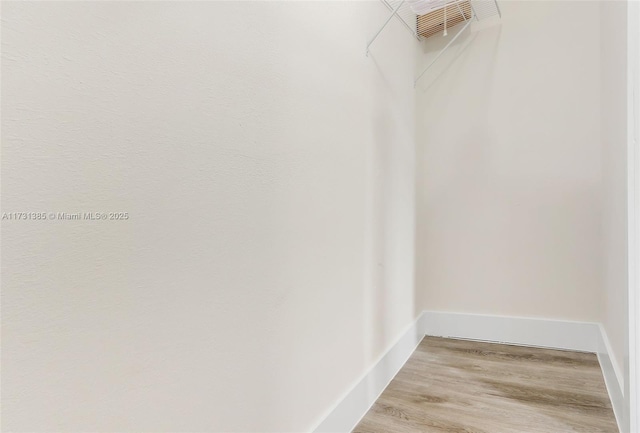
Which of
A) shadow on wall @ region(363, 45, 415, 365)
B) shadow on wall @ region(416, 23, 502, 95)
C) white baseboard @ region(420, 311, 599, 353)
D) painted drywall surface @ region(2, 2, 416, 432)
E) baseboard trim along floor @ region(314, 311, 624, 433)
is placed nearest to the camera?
painted drywall surface @ region(2, 2, 416, 432)

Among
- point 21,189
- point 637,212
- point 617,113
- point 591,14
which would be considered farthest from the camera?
point 591,14

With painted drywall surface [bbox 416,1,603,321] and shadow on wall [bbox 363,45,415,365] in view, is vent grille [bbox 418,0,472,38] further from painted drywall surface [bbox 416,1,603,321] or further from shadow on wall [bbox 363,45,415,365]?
shadow on wall [bbox 363,45,415,365]

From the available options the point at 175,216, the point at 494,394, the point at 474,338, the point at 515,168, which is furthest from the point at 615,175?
the point at 175,216

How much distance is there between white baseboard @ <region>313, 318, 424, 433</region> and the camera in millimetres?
1153

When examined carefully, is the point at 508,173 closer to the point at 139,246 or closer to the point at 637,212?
the point at 637,212

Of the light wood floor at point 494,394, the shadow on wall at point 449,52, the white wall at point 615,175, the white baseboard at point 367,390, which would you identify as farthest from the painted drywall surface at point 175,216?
the shadow on wall at point 449,52

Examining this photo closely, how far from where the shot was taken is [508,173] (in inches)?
80.7

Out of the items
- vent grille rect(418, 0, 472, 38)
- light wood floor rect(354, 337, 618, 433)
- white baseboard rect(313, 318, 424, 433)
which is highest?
vent grille rect(418, 0, 472, 38)

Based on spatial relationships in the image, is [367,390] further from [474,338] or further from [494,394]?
[474,338]

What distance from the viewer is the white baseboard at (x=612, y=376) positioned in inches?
46.9

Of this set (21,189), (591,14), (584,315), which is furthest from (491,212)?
(21,189)

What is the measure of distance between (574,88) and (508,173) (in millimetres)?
514

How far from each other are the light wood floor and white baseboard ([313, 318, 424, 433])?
3cm

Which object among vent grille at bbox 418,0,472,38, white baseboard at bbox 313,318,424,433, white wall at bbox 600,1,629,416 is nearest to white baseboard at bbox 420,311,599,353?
white wall at bbox 600,1,629,416
